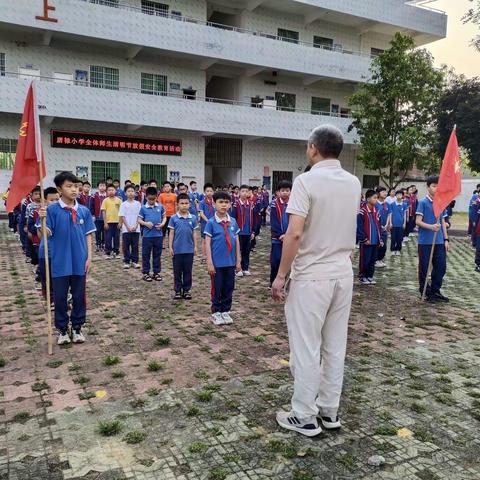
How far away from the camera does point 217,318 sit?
579cm

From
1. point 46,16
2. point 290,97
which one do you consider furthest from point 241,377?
point 290,97

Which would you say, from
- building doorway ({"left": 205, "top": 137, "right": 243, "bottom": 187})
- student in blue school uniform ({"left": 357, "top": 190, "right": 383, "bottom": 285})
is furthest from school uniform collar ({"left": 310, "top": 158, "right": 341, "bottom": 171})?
building doorway ({"left": 205, "top": 137, "right": 243, "bottom": 187})

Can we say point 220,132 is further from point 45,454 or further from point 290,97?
point 45,454

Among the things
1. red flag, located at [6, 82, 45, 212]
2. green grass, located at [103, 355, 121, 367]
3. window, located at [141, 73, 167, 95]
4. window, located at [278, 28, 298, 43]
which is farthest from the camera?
window, located at [278, 28, 298, 43]

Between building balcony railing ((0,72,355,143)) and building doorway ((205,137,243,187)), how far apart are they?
6.72 ft

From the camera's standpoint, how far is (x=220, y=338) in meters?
5.24

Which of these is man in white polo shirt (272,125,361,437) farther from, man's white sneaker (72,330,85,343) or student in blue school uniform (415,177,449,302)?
student in blue school uniform (415,177,449,302)

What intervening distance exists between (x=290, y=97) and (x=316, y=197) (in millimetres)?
22621

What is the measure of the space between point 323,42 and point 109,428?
83.1 feet

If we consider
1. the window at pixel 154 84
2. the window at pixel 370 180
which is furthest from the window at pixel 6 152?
the window at pixel 370 180

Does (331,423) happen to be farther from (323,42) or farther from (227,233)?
(323,42)

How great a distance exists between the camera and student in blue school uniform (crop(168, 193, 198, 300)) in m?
7.02

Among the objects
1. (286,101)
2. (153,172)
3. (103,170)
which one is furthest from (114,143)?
(286,101)

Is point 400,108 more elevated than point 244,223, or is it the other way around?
point 400,108
